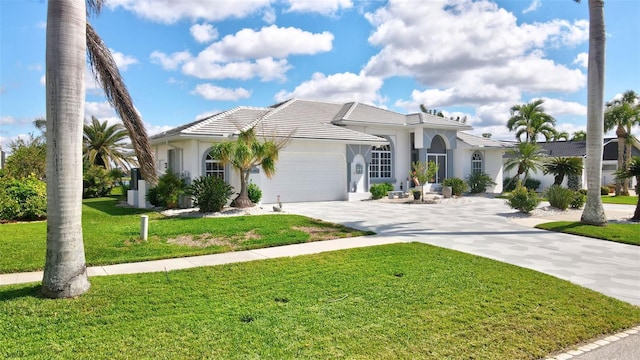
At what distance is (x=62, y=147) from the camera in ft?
19.1

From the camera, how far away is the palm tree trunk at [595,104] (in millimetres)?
13758

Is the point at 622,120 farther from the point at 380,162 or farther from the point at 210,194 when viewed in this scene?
the point at 210,194

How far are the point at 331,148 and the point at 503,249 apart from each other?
1440 centimetres

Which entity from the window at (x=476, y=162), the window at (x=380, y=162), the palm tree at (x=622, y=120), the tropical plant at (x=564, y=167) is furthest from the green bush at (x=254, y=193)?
the palm tree at (x=622, y=120)

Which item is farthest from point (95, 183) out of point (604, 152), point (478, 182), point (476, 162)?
point (604, 152)

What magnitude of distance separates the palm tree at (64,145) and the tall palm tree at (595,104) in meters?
14.8

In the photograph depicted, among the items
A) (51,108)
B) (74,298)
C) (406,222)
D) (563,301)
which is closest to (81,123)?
(51,108)

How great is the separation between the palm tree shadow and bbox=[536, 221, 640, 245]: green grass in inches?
538

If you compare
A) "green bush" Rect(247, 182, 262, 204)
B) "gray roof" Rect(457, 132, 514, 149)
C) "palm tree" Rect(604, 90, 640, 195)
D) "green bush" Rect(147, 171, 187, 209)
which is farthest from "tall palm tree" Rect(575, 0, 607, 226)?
"palm tree" Rect(604, 90, 640, 195)

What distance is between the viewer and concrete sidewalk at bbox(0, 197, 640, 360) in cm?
726

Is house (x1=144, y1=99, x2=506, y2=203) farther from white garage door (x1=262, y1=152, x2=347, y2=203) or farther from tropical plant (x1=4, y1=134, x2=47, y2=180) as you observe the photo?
tropical plant (x1=4, y1=134, x2=47, y2=180)

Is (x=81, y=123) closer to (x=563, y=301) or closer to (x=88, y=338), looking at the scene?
(x=88, y=338)

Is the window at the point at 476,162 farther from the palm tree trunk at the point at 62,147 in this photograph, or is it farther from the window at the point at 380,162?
the palm tree trunk at the point at 62,147

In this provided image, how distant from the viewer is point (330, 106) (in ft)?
96.3
